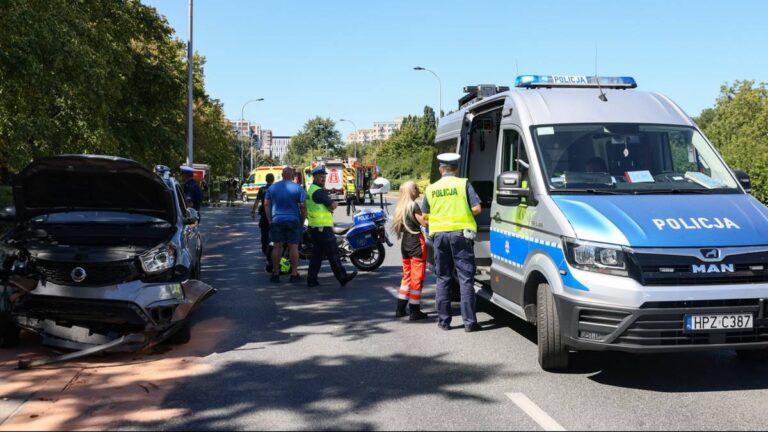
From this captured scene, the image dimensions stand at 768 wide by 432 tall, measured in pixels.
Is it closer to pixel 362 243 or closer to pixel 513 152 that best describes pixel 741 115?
pixel 362 243

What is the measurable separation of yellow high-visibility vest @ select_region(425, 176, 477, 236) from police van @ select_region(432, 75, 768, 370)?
348mm

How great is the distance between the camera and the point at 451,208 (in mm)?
7402

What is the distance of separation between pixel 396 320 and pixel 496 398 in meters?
3.10

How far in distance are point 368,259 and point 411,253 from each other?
179 inches

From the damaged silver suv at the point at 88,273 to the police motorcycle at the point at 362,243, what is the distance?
531cm

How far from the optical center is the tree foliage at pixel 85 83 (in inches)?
503

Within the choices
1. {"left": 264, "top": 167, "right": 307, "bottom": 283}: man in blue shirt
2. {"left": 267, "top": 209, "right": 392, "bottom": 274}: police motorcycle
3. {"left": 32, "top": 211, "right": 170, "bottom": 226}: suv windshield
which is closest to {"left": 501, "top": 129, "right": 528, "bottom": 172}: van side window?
{"left": 32, "top": 211, "right": 170, "bottom": 226}: suv windshield

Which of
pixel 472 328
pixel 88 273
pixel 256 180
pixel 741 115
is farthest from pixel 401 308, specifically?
pixel 741 115

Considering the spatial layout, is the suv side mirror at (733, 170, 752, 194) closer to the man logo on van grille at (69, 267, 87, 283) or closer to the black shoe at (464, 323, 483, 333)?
the black shoe at (464, 323, 483, 333)

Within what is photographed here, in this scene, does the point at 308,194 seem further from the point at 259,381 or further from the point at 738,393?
the point at 738,393

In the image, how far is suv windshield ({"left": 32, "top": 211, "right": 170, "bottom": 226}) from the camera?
7.06 m

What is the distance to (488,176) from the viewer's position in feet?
30.0

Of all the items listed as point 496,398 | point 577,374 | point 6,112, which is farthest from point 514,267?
point 6,112

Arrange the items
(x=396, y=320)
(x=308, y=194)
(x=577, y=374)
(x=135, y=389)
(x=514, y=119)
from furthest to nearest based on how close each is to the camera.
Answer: (x=308, y=194) < (x=396, y=320) < (x=514, y=119) < (x=577, y=374) < (x=135, y=389)
